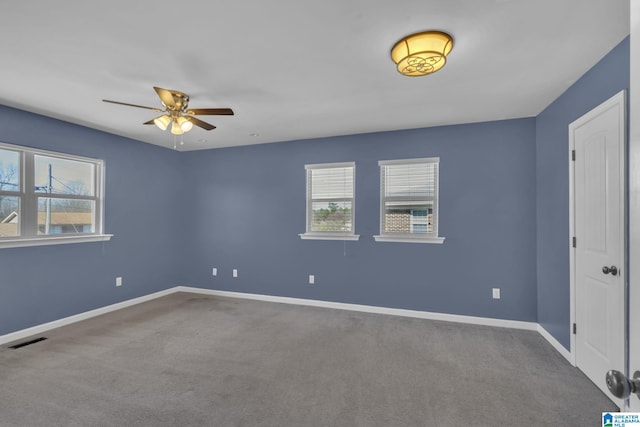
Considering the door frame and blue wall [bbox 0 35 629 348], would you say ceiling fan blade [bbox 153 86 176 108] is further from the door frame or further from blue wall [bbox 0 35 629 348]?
the door frame

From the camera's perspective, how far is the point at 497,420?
6.75 ft

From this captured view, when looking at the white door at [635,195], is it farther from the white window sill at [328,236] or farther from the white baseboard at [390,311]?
the white window sill at [328,236]

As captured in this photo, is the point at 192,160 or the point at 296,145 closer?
the point at 296,145

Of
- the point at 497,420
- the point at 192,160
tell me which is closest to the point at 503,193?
the point at 497,420

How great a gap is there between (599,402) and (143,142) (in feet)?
19.9

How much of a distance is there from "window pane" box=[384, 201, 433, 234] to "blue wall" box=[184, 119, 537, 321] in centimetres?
16

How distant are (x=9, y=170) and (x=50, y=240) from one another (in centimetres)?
87

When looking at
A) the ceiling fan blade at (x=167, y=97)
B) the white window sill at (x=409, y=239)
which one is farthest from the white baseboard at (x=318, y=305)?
the ceiling fan blade at (x=167, y=97)

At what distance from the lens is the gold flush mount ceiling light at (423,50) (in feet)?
6.66

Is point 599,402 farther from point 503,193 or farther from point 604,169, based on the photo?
point 503,193

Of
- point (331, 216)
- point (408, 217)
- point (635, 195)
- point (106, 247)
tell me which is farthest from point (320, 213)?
point (635, 195)

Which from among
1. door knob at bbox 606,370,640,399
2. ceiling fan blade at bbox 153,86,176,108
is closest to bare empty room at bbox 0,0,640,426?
door knob at bbox 606,370,640,399

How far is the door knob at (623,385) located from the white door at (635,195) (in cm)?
3

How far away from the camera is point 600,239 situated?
7.82 feet
